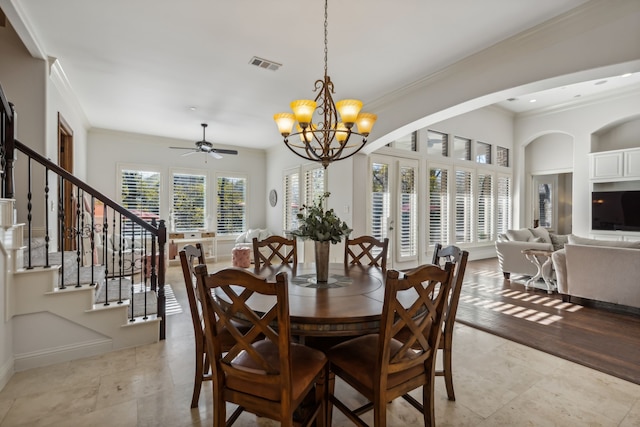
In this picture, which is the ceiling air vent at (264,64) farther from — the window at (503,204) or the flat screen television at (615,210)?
the flat screen television at (615,210)

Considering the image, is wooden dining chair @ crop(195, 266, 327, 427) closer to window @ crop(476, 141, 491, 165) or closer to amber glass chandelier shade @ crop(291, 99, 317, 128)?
amber glass chandelier shade @ crop(291, 99, 317, 128)

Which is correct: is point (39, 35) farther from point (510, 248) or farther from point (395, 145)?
point (510, 248)

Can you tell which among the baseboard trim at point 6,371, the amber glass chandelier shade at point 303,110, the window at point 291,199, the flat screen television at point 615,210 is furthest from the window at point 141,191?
the flat screen television at point 615,210

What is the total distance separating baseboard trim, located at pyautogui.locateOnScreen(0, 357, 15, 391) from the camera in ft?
7.23

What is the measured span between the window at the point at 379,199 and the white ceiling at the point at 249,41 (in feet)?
5.07

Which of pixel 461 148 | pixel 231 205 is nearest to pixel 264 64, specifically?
pixel 231 205

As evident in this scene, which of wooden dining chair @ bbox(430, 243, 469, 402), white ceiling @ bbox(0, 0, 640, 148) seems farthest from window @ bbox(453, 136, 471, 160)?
wooden dining chair @ bbox(430, 243, 469, 402)

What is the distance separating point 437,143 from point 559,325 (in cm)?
453

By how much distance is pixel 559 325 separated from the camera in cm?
335

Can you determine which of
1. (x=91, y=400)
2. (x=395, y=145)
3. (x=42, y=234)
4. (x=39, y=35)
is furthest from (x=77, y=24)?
(x=395, y=145)

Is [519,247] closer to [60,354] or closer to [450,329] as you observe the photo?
[450,329]

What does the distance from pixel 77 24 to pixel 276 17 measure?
188cm

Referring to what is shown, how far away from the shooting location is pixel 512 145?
8344mm

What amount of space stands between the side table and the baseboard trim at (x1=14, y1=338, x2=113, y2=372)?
17.8 ft
